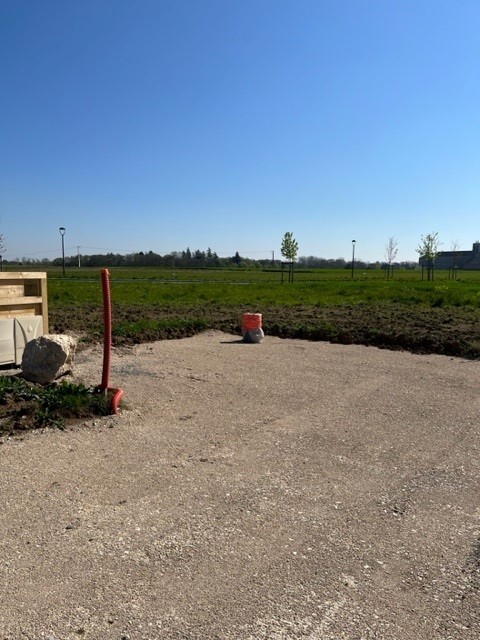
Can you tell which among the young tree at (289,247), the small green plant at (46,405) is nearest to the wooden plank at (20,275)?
the small green plant at (46,405)

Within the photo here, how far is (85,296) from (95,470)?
716 inches

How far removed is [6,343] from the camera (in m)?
8.70

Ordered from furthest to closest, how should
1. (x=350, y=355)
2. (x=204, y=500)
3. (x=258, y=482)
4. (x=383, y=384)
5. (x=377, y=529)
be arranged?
(x=350, y=355) → (x=383, y=384) → (x=258, y=482) → (x=204, y=500) → (x=377, y=529)

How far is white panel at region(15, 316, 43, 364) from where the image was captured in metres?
8.84

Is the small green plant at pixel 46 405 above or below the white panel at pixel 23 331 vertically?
below

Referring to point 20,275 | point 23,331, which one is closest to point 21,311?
point 23,331

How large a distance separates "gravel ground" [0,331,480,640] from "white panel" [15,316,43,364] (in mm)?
2401

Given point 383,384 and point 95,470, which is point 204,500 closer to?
point 95,470

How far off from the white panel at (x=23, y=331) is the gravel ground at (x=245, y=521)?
2401 mm

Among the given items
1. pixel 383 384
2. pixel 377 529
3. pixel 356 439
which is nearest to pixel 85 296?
pixel 383 384

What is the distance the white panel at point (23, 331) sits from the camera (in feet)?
29.0

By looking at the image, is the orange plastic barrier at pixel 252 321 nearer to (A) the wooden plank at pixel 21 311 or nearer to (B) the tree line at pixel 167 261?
(A) the wooden plank at pixel 21 311

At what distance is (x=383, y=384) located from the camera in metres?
8.88

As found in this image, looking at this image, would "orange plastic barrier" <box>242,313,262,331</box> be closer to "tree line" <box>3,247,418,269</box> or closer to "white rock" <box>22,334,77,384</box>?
"white rock" <box>22,334,77,384</box>
